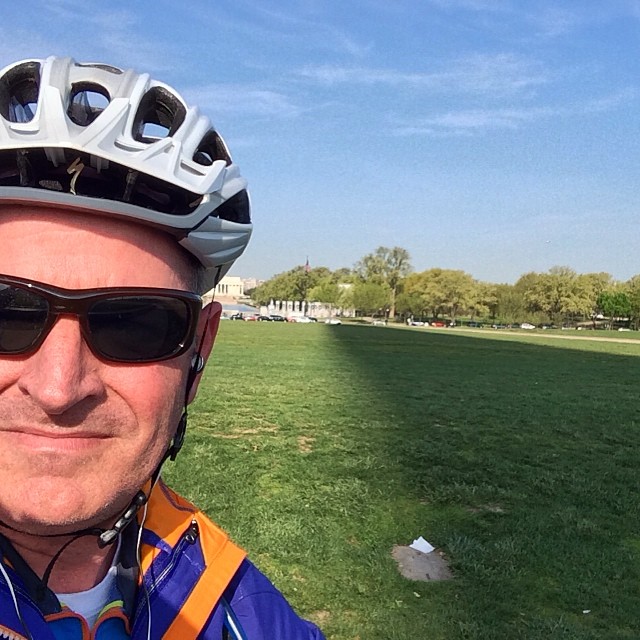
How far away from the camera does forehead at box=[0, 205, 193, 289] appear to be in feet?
4.43

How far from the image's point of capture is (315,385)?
14.7 m

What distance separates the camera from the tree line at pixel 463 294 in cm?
9325

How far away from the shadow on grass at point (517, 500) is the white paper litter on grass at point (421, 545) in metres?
0.10

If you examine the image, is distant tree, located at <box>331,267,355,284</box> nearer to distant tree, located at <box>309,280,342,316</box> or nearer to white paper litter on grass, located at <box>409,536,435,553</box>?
distant tree, located at <box>309,280,342,316</box>

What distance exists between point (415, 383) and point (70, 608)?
14538mm

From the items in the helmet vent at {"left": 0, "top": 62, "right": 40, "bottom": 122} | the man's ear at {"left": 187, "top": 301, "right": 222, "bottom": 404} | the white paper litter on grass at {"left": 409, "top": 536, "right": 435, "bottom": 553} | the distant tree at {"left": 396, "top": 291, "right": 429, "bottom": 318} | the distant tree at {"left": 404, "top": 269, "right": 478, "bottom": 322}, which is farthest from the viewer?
the distant tree at {"left": 396, "top": 291, "right": 429, "bottom": 318}

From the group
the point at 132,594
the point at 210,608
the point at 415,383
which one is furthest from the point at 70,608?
the point at 415,383

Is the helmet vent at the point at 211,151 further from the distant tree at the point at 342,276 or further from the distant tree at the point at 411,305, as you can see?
the distant tree at the point at 342,276

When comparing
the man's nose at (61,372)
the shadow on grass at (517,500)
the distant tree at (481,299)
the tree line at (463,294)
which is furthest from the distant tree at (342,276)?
the man's nose at (61,372)

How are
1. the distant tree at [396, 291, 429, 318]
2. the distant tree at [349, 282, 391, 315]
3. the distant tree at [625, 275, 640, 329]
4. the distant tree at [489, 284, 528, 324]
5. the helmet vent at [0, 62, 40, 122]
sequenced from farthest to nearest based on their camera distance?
the distant tree at [396, 291, 429, 318] → the distant tree at [349, 282, 391, 315] → the distant tree at [489, 284, 528, 324] → the distant tree at [625, 275, 640, 329] → the helmet vent at [0, 62, 40, 122]

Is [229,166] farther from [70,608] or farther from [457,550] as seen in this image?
[457,550]

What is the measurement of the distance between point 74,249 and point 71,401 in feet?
1.06

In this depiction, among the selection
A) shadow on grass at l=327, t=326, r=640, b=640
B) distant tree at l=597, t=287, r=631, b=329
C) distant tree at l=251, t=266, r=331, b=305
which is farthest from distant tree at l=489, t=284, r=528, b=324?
shadow on grass at l=327, t=326, r=640, b=640

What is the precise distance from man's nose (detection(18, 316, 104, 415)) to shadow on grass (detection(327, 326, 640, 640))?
3.32m
